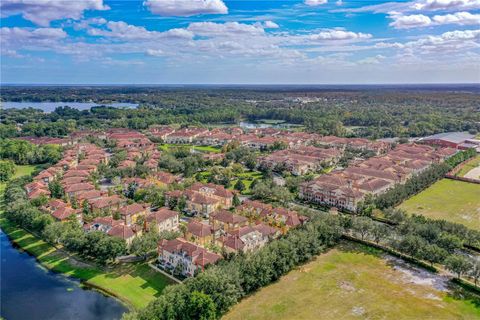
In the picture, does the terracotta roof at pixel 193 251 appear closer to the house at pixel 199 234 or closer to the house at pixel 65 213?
the house at pixel 199 234

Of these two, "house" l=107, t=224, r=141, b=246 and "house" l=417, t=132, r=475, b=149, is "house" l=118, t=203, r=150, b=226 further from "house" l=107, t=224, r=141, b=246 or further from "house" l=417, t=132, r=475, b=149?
"house" l=417, t=132, r=475, b=149

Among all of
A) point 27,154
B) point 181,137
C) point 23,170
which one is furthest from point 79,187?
point 181,137

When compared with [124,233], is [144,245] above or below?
below

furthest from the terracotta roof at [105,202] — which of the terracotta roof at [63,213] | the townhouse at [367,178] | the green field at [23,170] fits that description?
the green field at [23,170]

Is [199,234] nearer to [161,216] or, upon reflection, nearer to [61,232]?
[161,216]

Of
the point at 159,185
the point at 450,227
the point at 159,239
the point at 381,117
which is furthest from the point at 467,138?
the point at 159,239

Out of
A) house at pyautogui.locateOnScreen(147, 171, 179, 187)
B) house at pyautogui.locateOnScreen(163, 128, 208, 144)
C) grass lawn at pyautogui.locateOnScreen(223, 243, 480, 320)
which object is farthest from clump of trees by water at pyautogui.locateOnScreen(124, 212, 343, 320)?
house at pyautogui.locateOnScreen(163, 128, 208, 144)

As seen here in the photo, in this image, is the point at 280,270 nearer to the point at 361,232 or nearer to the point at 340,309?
the point at 340,309
